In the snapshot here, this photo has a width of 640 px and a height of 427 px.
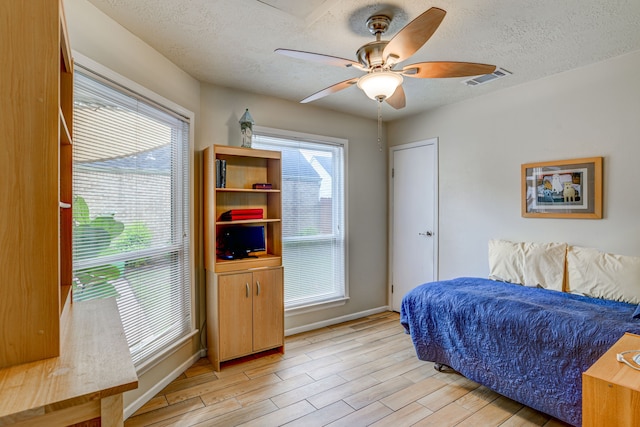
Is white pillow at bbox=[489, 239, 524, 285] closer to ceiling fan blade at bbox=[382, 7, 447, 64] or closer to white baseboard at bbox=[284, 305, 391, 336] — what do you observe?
white baseboard at bbox=[284, 305, 391, 336]

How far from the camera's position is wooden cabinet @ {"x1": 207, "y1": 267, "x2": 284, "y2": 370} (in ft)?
9.27

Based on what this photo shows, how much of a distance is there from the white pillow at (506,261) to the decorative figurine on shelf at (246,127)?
2.57m

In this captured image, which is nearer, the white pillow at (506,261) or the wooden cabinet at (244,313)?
the wooden cabinet at (244,313)

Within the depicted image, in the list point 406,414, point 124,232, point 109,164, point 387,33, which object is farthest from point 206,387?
point 387,33

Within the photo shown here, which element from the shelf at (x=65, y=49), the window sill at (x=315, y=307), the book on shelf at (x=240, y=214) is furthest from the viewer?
the window sill at (x=315, y=307)

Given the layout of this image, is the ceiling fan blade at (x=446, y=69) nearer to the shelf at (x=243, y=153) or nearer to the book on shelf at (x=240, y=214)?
the shelf at (x=243, y=153)

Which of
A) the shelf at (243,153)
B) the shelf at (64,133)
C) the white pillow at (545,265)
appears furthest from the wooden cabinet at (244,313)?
the white pillow at (545,265)

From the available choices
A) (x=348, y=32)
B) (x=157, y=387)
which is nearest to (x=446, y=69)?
(x=348, y=32)

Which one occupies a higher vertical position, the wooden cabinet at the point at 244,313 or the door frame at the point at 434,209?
the door frame at the point at 434,209

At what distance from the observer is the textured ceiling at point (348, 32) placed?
1896 millimetres

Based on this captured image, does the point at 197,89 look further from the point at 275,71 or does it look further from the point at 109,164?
the point at 109,164

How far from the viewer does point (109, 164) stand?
6.89 feet

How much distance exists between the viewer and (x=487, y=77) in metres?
2.95

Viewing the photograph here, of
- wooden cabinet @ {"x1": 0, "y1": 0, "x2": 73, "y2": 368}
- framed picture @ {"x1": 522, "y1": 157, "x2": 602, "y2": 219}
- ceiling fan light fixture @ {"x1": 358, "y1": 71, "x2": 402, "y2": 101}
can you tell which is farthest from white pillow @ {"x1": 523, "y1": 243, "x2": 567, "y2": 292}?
wooden cabinet @ {"x1": 0, "y1": 0, "x2": 73, "y2": 368}
